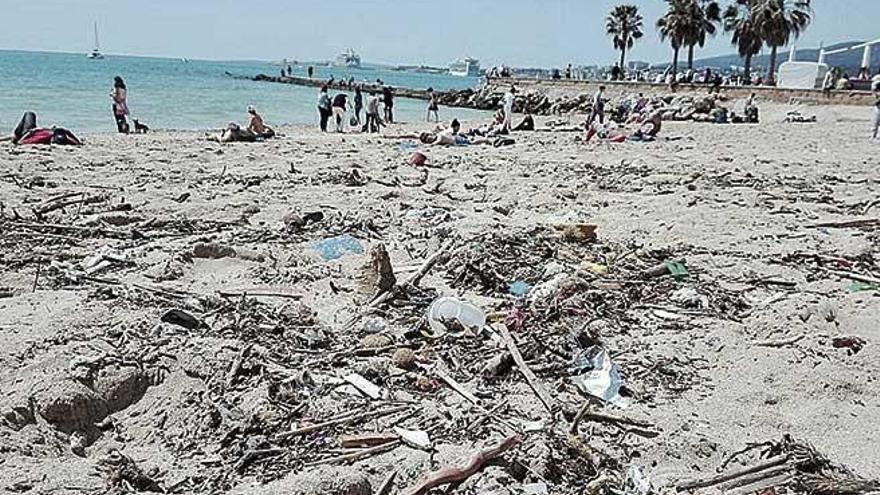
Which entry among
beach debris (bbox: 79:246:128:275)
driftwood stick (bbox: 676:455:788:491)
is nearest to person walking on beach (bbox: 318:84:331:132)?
beach debris (bbox: 79:246:128:275)

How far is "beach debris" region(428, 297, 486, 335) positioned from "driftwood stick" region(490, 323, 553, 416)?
0.19 m

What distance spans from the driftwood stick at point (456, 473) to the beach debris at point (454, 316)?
1.62m

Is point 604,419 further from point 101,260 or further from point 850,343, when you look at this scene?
point 101,260

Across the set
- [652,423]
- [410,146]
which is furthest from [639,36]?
[652,423]

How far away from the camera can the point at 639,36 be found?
61750 millimetres

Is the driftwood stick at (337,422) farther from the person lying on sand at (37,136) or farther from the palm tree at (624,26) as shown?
the palm tree at (624,26)

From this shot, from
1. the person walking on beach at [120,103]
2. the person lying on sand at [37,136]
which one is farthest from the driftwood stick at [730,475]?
the person walking on beach at [120,103]

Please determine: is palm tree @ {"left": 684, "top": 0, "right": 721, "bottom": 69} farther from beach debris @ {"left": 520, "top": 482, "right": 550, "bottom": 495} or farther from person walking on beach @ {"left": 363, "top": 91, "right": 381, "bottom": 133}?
beach debris @ {"left": 520, "top": 482, "right": 550, "bottom": 495}

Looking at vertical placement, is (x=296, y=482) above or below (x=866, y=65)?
below

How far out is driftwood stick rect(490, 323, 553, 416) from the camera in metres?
4.27

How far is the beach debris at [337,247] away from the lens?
7383mm

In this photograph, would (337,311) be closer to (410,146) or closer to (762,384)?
(762,384)

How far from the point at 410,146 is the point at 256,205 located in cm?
804

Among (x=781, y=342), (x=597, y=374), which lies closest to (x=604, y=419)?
(x=597, y=374)
